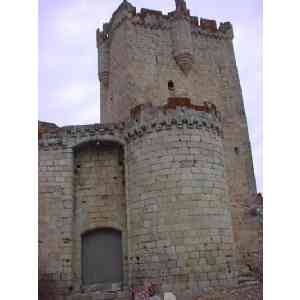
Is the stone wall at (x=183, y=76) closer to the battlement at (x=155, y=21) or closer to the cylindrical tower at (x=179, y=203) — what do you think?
the battlement at (x=155, y=21)

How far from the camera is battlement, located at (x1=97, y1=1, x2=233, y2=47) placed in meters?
16.3

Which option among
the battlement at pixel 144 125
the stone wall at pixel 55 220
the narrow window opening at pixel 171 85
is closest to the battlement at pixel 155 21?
the narrow window opening at pixel 171 85

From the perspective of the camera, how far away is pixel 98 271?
11539 millimetres

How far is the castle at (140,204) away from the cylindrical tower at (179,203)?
3 cm

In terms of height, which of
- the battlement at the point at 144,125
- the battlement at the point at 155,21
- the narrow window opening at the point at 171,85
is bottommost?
the battlement at the point at 144,125

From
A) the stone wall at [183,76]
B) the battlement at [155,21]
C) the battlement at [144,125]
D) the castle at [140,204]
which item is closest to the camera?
the castle at [140,204]

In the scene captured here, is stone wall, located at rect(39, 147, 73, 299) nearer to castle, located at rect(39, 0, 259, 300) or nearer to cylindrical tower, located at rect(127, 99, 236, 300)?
castle, located at rect(39, 0, 259, 300)

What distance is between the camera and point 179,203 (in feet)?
33.5

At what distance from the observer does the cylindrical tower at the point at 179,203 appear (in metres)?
9.80

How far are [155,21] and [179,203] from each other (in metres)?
9.70

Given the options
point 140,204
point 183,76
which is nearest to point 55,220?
point 140,204

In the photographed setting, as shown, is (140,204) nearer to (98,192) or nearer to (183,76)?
(98,192)
